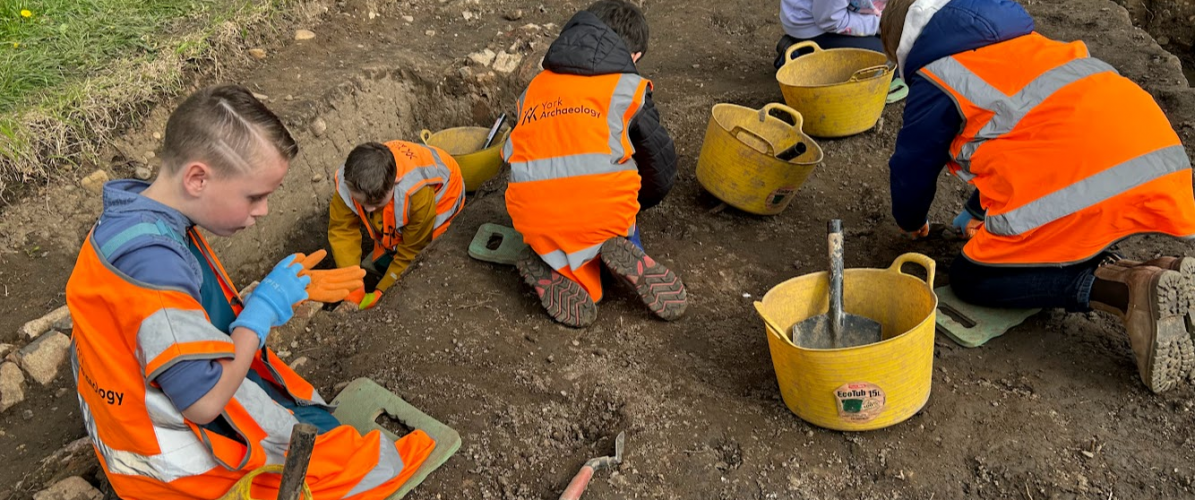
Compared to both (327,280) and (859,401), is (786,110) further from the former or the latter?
(327,280)

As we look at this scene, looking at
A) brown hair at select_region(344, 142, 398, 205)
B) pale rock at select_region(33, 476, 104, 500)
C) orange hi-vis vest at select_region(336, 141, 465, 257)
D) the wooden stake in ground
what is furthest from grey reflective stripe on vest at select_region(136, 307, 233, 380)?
orange hi-vis vest at select_region(336, 141, 465, 257)

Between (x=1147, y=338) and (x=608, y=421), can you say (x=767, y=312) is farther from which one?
(x=1147, y=338)

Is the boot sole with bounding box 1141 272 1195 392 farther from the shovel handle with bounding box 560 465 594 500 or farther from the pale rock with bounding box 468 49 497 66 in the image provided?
the pale rock with bounding box 468 49 497 66

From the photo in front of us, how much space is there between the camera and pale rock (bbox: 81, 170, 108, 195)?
4.02 meters

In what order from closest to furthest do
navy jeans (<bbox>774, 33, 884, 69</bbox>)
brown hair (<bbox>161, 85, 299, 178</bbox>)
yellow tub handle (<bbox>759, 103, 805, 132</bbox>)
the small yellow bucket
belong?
brown hair (<bbox>161, 85, 299, 178</bbox>) < yellow tub handle (<bbox>759, 103, 805, 132</bbox>) < the small yellow bucket < navy jeans (<bbox>774, 33, 884, 69</bbox>)

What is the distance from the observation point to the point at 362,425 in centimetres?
288

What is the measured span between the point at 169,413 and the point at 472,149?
321cm

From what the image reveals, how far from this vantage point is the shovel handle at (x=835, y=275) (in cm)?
277

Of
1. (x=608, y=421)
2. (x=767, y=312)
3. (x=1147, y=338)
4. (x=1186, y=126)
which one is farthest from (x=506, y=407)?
(x=1186, y=126)

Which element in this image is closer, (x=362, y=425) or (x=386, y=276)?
(x=362, y=425)

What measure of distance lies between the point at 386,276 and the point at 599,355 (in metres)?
1.73

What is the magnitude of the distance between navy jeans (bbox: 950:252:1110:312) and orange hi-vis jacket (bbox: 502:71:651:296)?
1367 mm

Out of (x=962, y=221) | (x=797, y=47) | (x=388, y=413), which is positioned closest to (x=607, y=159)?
(x=388, y=413)

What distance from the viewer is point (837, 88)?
4352mm
